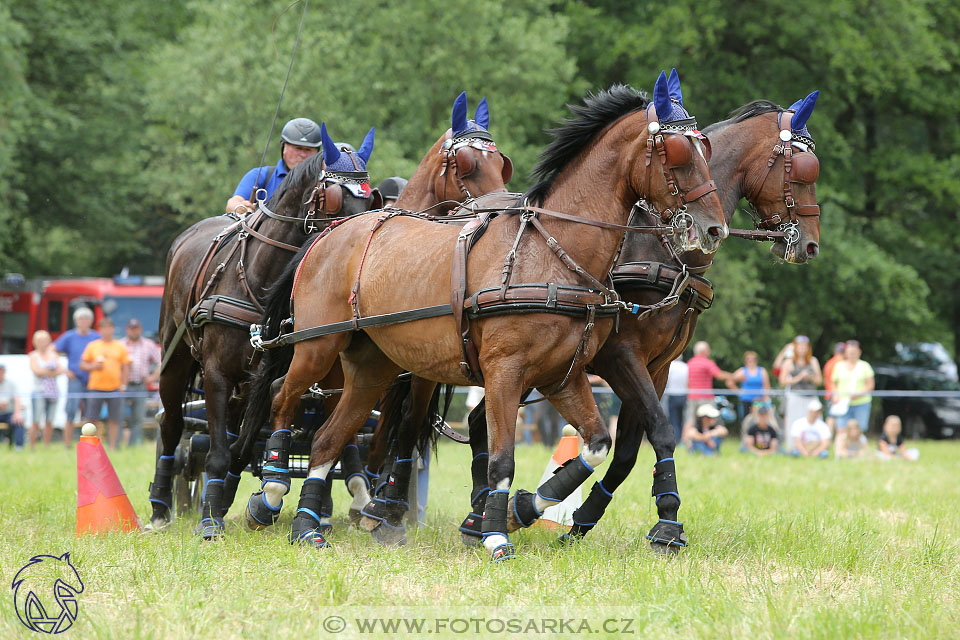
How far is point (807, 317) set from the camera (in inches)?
874

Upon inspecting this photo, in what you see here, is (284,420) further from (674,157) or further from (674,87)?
(674,87)

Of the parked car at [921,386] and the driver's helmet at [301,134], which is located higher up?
the driver's helmet at [301,134]

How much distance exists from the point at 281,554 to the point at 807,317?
60.0 feet

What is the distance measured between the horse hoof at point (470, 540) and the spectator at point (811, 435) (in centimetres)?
1021

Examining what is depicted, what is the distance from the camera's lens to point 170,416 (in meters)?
7.87

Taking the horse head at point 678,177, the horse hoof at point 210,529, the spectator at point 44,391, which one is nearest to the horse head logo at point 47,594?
the horse hoof at point 210,529

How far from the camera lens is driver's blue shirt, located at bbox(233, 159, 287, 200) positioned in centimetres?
808

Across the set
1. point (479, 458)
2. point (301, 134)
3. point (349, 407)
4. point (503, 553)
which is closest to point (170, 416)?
point (349, 407)

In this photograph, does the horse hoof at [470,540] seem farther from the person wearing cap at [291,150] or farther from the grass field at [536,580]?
the person wearing cap at [291,150]

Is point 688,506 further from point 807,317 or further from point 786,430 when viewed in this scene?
point 807,317

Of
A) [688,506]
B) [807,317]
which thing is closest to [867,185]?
[807,317]

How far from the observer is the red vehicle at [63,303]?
21.8 metres

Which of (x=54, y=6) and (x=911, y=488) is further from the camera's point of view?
(x=54, y=6)

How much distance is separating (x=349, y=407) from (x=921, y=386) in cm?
1766
